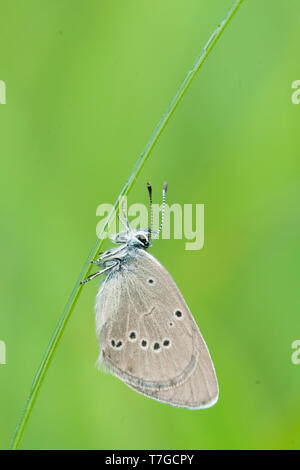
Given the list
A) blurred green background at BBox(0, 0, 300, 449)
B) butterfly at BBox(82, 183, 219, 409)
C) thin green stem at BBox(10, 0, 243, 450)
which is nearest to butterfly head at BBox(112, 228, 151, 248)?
butterfly at BBox(82, 183, 219, 409)

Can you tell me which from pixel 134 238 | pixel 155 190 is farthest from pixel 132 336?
pixel 155 190

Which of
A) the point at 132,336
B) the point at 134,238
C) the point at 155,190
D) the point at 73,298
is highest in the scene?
the point at 155,190

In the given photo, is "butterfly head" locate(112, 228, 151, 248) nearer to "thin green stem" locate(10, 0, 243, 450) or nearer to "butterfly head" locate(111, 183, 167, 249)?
"butterfly head" locate(111, 183, 167, 249)

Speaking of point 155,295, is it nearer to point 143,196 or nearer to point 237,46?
point 143,196

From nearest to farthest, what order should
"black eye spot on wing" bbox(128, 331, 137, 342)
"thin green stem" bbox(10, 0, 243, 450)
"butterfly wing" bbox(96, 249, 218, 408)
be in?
"thin green stem" bbox(10, 0, 243, 450), "butterfly wing" bbox(96, 249, 218, 408), "black eye spot on wing" bbox(128, 331, 137, 342)

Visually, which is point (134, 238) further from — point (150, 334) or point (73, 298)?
point (73, 298)

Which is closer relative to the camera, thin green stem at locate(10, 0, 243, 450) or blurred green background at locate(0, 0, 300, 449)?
thin green stem at locate(10, 0, 243, 450)
